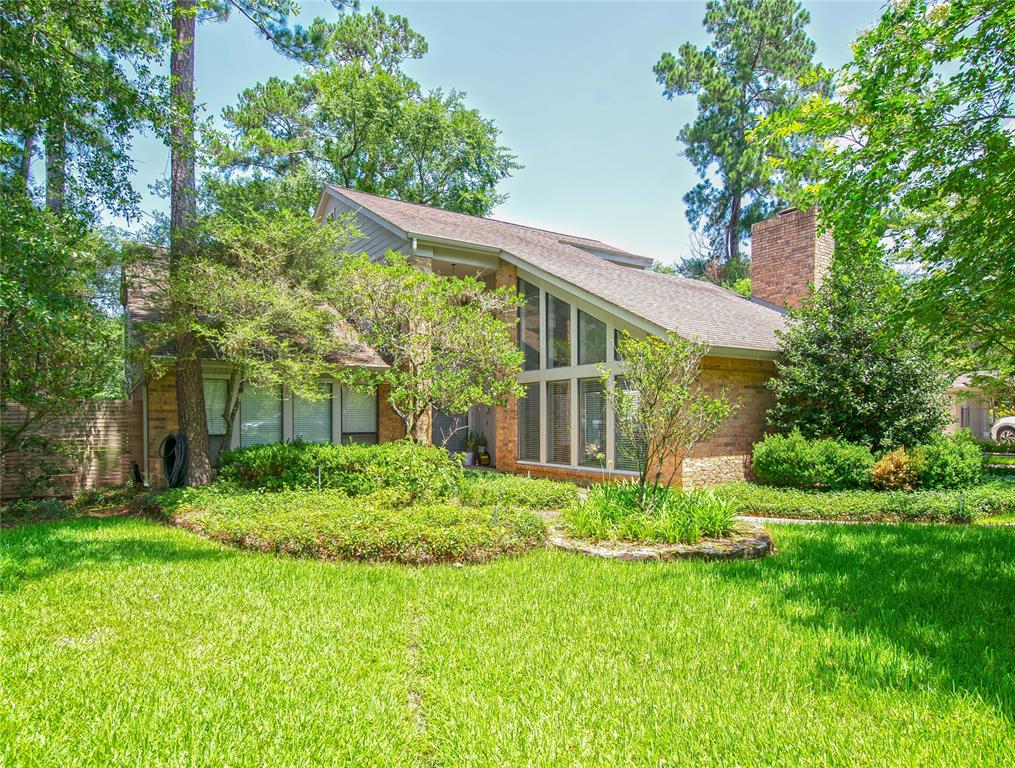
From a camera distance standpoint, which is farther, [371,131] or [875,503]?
[371,131]

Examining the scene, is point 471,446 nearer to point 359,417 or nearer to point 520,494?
point 359,417

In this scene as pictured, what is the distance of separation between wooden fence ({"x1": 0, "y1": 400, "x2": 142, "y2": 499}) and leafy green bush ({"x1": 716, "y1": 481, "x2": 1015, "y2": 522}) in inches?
454

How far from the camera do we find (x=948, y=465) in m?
10.5

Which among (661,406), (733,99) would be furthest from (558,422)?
(733,99)

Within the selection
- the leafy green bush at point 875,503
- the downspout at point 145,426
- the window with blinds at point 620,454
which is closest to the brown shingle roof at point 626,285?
the window with blinds at point 620,454

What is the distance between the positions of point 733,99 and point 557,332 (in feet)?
80.9

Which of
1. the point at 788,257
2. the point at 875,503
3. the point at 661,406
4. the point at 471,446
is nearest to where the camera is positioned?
the point at 661,406

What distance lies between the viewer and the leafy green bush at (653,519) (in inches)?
272

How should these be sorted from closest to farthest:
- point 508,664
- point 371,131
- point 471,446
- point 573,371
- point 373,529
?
point 508,664, point 373,529, point 573,371, point 471,446, point 371,131

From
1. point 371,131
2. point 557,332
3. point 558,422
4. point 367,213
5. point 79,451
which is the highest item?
point 371,131

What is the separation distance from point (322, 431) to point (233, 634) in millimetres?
9101

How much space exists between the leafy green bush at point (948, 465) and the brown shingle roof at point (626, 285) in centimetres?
323

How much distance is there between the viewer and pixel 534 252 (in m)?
14.4

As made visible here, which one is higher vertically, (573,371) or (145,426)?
(573,371)
